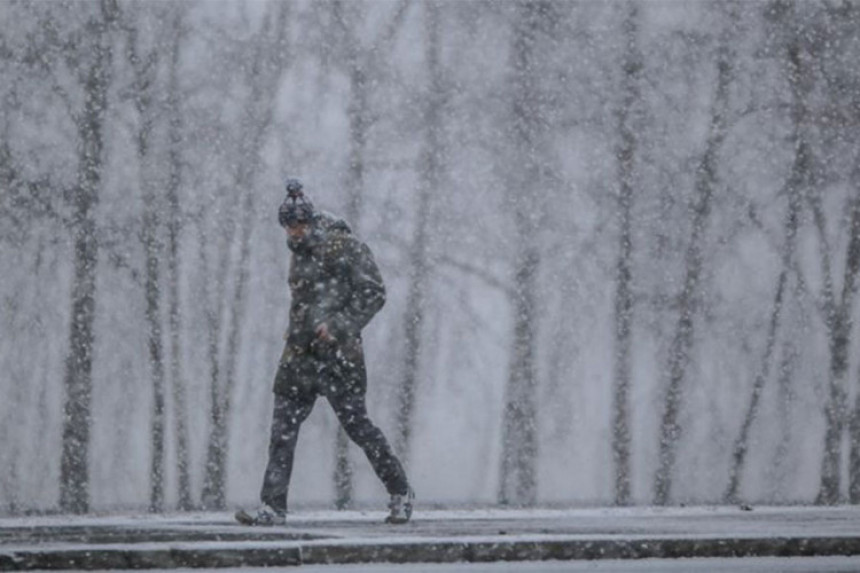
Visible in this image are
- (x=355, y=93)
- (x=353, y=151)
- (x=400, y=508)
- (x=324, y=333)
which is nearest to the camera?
(x=324, y=333)

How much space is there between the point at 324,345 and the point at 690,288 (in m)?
5.79

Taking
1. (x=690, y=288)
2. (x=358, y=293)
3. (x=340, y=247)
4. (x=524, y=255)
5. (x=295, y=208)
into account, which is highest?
(x=295, y=208)

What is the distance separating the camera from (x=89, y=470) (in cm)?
1574

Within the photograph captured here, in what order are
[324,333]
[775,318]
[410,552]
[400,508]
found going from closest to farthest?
[410,552] < [324,333] < [400,508] < [775,318]

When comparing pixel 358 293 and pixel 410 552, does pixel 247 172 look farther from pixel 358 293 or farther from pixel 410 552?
pixel 410 552

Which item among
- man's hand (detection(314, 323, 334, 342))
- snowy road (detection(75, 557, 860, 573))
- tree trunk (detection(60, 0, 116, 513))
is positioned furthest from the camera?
tree trunk (detection(60, 0, 116, 513))

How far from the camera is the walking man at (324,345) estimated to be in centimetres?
1106

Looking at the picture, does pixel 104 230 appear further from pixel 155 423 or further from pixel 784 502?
pixel 784 502

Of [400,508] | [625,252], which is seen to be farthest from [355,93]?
[400,508]

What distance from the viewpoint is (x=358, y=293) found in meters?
11.1

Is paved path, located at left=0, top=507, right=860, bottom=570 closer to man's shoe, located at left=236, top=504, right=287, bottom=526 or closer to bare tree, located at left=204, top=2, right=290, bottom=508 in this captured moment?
man's shoe, located at left=236, top=504, right=287, bottom=526

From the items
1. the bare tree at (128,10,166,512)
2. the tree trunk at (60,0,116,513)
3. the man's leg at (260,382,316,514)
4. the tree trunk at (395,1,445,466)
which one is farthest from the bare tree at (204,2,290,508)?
the man's leg at (260,382,316,514)

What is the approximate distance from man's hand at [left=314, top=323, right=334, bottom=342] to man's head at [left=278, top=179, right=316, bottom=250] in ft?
1.77

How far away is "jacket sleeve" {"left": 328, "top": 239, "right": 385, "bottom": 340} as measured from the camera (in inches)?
435
